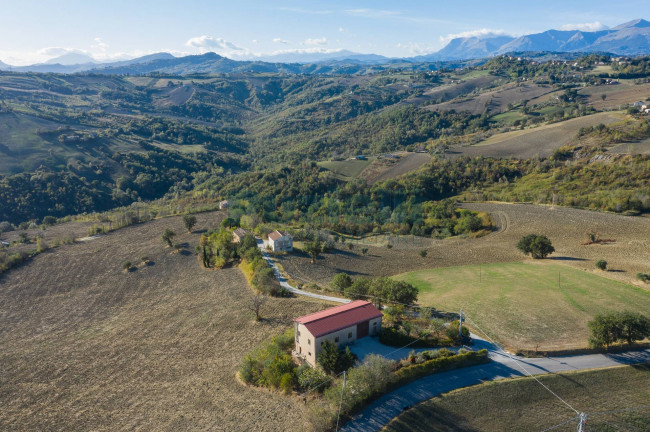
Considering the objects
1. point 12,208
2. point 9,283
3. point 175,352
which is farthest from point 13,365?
point 12,208

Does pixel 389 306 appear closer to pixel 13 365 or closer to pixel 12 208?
pixel 13 365

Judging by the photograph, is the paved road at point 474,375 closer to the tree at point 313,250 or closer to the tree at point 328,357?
the tree at point 328,357

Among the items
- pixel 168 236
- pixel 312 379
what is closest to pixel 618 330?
pixel 312 379

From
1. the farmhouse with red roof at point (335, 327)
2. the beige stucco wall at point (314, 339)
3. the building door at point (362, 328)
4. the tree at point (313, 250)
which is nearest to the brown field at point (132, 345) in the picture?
the beige stucco wall at point (314, 339)

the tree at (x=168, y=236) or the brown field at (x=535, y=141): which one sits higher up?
the brown field at (x=535, y=141)

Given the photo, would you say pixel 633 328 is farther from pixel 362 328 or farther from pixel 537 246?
pixel 537 246

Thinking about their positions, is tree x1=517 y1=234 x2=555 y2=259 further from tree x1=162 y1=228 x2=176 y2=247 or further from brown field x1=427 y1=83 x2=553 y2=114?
brown field x1=427 y1=83 x2=553 y2=114

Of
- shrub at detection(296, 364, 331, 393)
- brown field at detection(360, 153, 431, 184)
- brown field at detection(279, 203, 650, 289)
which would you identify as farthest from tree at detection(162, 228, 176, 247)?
brown field at detection(360, 153, 431, 184)
